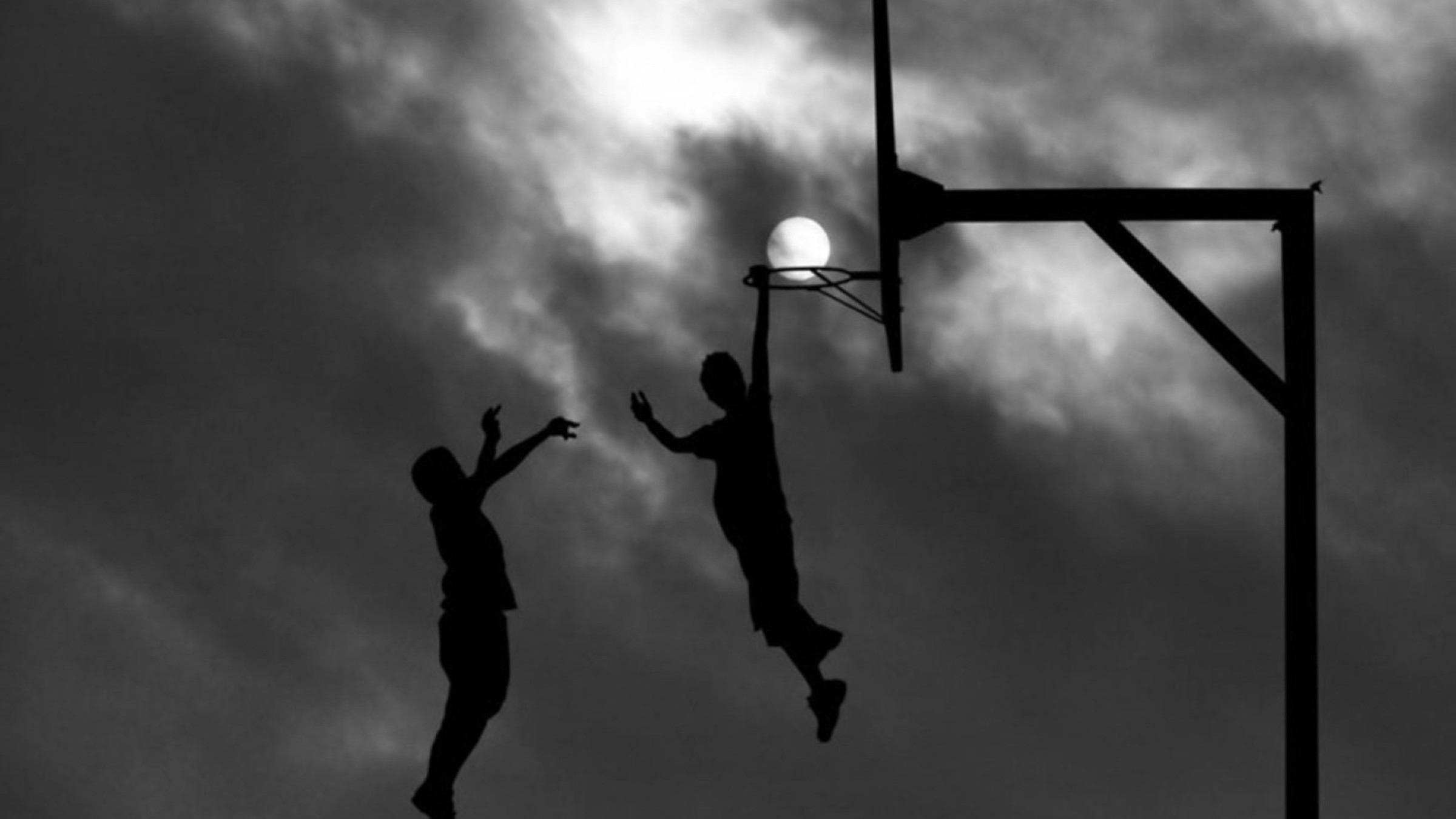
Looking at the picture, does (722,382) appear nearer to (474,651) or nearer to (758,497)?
(758,497)

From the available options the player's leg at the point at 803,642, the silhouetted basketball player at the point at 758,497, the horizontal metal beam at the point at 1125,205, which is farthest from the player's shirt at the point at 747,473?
the horizontal metal beam at the point at 1125,205

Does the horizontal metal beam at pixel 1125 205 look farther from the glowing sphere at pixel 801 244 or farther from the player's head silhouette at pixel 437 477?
the player's head silhouette at pixel 437 477

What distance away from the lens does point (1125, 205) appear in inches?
376

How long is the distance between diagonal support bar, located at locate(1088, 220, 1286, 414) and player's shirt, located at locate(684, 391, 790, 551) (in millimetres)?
2366

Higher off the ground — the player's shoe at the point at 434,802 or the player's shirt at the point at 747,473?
the player's shirt at the point at 747,473

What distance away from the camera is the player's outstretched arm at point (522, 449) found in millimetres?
9984

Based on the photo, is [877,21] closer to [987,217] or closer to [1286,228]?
[987,217]

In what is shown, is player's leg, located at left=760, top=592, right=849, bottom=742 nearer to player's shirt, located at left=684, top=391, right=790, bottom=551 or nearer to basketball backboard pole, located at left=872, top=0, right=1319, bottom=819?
player's shirt, located at left=684, top=391, right=790, bottom=551

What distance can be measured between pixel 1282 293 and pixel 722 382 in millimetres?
3326

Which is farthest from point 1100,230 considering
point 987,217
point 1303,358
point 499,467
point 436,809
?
point 436,809

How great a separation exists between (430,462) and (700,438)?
1660 millimetres

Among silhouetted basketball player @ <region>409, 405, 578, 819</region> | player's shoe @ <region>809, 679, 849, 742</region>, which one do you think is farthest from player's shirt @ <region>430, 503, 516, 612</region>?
player's shoe @ <region>809, 679, 849, 742</region>

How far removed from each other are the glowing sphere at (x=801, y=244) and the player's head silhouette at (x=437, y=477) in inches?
Result: 94.2

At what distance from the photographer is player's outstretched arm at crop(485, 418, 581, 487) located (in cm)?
998
